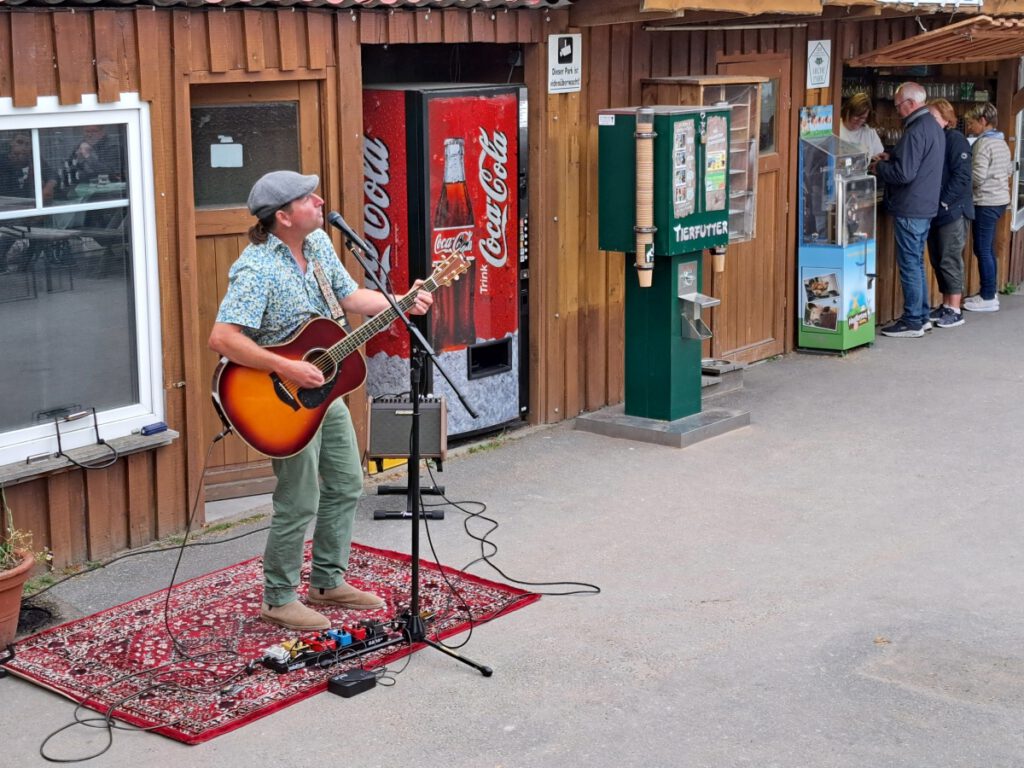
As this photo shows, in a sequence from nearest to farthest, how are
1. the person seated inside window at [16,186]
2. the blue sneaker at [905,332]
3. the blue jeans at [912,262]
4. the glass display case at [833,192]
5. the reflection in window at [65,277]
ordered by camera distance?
1. the person seated inside window at [16,186]
2. the reflection in window at [65,277]
3. the glass display case at [833,192]
4. the blue jeans at [912,262]
5. the blue sneaker at [905,332]

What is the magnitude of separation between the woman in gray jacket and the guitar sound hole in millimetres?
8823

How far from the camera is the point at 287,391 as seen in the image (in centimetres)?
569

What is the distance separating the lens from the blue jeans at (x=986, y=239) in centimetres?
1311

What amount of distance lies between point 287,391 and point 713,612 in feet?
6.61

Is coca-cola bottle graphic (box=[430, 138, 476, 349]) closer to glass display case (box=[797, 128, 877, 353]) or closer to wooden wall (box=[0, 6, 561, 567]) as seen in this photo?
wooden wall (box=[0, 6, 561, 567])

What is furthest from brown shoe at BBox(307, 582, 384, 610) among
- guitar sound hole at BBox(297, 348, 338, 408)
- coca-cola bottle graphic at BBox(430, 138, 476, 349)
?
coca-cola bottle graphic at BBox(430, 138, 476, 349)

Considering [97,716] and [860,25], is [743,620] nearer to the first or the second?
[97,716]

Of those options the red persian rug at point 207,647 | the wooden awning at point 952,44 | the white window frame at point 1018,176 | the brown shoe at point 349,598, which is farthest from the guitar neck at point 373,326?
the white window frame at point 1018,176

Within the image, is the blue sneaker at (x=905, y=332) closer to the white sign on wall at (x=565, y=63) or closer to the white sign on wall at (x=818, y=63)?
the white sign on wall at (x=818, y=63)

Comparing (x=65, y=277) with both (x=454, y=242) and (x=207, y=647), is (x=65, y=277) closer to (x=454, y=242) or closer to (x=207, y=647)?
(x=207, y=647)

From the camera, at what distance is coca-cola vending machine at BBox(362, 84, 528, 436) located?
8.25m

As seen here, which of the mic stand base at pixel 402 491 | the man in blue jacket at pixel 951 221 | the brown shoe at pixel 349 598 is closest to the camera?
the brown shoe at pixel 349 598

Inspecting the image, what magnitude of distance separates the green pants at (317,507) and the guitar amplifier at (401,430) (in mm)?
1314

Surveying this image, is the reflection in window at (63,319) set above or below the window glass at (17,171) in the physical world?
below
